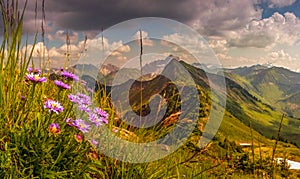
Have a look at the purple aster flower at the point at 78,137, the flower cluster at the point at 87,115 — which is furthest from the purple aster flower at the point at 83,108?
the purple aster flower at the point at 78,137

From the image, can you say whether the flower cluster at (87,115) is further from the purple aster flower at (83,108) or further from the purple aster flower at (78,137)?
the purple aster flower at (78,137)

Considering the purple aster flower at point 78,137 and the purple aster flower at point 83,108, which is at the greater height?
the purple aster flower at point 83,108

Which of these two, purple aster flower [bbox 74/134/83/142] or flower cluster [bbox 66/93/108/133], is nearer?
flower cluster [bbox 66/93/108/133]

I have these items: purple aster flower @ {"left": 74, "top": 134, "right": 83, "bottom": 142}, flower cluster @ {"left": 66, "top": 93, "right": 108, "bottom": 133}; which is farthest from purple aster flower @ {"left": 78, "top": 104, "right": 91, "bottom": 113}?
purple aster flower @ {"left": 74, "top": 134, "right": 83, "bottom": 142}

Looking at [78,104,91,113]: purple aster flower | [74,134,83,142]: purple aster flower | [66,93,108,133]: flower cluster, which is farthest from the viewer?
[78,104,91,113]: purple aster flower

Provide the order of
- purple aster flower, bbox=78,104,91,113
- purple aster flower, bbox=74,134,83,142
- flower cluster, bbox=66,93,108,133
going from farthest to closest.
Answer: purple aster flower, bbox=78,104,91,113 → purple aster flower, bbox=74,134,83,142 → flower cluster, bbox=66,93,108,133

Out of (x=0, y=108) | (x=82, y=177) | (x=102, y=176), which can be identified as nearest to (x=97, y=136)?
(x=102, y=176)

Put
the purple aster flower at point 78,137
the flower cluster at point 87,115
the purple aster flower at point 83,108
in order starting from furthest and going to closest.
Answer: the purple aster flower at point 83,108 < the purple aster flower at point 78,137 < the flower cluster at point 87,115

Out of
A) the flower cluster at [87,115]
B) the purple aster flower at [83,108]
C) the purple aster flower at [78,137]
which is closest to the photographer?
the flower cluster at [87,115]

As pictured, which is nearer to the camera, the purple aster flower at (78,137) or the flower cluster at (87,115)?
the flower cluster at (87,115)

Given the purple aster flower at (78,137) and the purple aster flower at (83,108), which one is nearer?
the purple aster flower at (78,137)

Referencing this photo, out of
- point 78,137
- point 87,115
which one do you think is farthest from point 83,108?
point 87,115

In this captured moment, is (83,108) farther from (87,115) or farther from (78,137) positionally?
(87,115)

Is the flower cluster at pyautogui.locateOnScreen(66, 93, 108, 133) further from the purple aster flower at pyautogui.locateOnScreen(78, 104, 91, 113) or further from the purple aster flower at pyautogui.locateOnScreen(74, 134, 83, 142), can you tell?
the purple aster flower at pyautogui.locateOnScreen(74, 134, 83, 142)
